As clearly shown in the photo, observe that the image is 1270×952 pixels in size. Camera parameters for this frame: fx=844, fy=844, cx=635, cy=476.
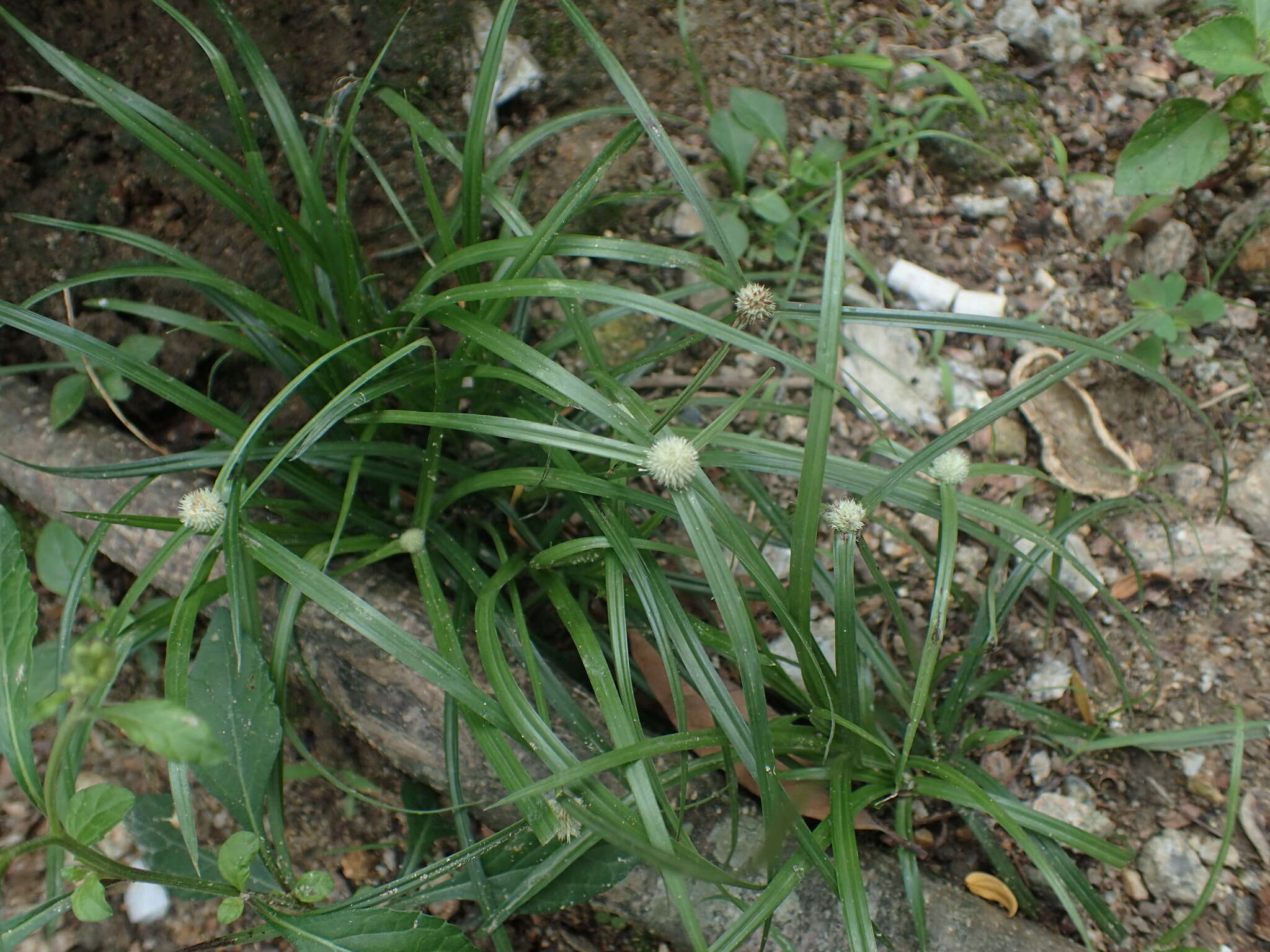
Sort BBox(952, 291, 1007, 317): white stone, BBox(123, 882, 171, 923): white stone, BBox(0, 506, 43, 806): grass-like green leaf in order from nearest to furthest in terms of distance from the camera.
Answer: BBox(0, 506, 43, 806): grass-like green leaf < BBox(123, 882, 171, 923): white stone < BBox(952, 291, 1007, 317): white stone

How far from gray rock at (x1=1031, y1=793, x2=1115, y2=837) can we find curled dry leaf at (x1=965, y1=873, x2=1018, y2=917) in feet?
0.50

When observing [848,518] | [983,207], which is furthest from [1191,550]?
[848,518]

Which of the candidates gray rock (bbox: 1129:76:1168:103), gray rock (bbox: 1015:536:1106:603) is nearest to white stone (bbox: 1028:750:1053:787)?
gray rock (bbox: 1015:536:1106:603)

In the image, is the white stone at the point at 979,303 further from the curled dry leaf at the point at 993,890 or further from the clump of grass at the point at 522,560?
the curled dry leaf at the point at 993,890

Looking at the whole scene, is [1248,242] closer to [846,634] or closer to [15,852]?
[846,634]

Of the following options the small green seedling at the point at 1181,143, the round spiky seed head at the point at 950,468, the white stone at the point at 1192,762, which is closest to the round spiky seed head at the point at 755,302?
the round spiky seed head at the point at 950,468

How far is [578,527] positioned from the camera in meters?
1.69

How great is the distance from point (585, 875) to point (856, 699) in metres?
0.48

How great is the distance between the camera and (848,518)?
1.09 m

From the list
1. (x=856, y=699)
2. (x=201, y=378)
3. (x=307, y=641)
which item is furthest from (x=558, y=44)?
(x=856, y=699)

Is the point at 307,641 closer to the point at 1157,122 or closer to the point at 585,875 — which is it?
the point at 585,875

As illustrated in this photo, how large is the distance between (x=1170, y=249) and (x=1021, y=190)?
355 millimetres

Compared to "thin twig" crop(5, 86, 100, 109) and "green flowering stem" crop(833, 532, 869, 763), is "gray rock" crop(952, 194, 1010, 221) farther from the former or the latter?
"thin twig" crop(5, 86, 100, 109)

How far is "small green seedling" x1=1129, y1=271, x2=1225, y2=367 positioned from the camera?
1804 millimetres
